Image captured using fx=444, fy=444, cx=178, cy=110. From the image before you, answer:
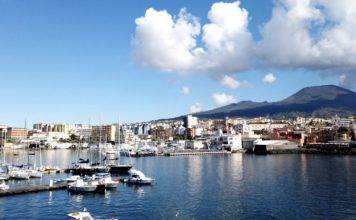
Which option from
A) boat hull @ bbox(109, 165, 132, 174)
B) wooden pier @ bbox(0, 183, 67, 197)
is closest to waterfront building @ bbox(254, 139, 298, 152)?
boat hull @ bbox(109, 165, 132, 174)

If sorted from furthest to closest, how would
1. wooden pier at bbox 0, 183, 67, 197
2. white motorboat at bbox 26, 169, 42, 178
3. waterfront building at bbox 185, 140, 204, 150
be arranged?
1. waterfront building at bbox 185, 140, 204, 150
2. white motorboat at bbox 26, 169, 42, 178
3. wooden pier at bbox 0, 183, 67, 197

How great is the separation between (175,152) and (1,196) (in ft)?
277

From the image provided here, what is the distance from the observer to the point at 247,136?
148500 mm

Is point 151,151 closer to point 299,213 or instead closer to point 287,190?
point 287,190

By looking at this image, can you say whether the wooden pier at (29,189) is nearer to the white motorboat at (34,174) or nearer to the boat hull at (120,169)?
the white motorboat at (34,174)

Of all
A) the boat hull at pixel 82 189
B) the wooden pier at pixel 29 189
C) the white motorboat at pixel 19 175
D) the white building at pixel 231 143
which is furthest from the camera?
the white building at pixel 231 143

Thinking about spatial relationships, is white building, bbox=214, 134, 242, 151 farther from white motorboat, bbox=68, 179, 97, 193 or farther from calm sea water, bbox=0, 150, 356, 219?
white motorboat, bbox=68, 179, 97, 193

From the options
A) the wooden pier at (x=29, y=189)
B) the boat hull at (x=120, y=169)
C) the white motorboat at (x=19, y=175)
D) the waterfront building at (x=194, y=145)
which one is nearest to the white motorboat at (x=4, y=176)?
the white motorboat at (x=19, y=175)

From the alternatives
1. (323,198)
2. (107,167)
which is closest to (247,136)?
(107,167)

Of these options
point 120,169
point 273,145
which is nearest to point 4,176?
point 120,169

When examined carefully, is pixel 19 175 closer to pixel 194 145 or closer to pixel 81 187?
pixel 81 187

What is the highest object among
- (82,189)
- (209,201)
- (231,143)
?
(231,143)

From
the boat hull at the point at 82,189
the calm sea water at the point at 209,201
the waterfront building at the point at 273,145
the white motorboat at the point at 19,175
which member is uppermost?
the waterfront building at the point at 273,145

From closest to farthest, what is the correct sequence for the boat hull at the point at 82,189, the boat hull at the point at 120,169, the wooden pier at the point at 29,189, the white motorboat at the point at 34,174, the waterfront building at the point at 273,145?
the wooden pier at the point at 29,189 < the boat hull at the point at 82,189 < the white motorboat at the point at 34,174 < the boat hull at the point at 120,169 < the waterfront building at the point at 273,145
